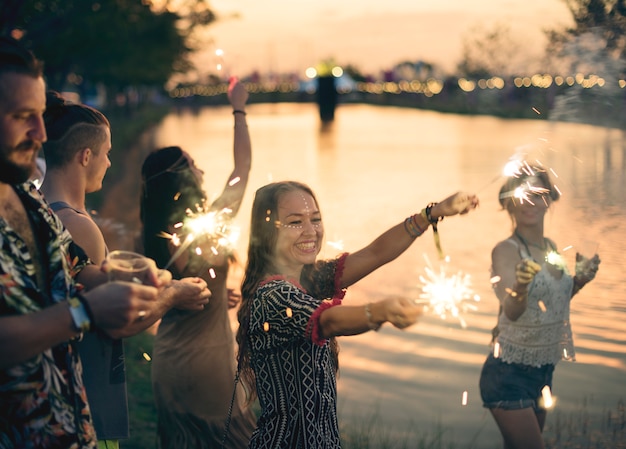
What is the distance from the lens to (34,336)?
2324 mm

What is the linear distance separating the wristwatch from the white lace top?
2666 mm

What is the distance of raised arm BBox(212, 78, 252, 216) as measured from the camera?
177 inches

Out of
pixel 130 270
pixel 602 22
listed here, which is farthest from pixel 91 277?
pixel 602 22

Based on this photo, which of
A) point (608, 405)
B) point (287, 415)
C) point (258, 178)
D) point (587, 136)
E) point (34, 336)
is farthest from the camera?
point (587, 136)

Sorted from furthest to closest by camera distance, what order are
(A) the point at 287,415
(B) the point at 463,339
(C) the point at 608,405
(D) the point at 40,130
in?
(B) the point at 463,339
(C) the point at 608,405
(A) the point at 287,415
(D) the point at 40,130

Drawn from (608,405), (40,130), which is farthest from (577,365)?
(40,130)

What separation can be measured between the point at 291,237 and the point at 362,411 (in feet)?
11.9

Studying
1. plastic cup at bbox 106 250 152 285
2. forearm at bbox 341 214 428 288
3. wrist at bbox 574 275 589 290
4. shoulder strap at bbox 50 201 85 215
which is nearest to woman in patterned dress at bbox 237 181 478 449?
forearm at bbox 341 214 428 288

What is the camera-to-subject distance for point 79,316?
2408 millimetres

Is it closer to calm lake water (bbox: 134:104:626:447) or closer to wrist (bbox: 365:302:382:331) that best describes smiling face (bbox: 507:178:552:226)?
calm lake water (bbox: 134:104:626:447)

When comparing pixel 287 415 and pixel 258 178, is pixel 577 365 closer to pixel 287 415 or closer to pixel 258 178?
pixel 287 415

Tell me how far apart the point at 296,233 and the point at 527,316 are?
5.59 ft

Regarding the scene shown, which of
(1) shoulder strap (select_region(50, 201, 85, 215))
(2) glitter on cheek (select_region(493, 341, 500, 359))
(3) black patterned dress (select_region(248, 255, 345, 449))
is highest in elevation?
(1) shoulder strap (select_region(50, 201, 85, 215))

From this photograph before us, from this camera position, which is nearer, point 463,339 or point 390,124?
point 463,339
